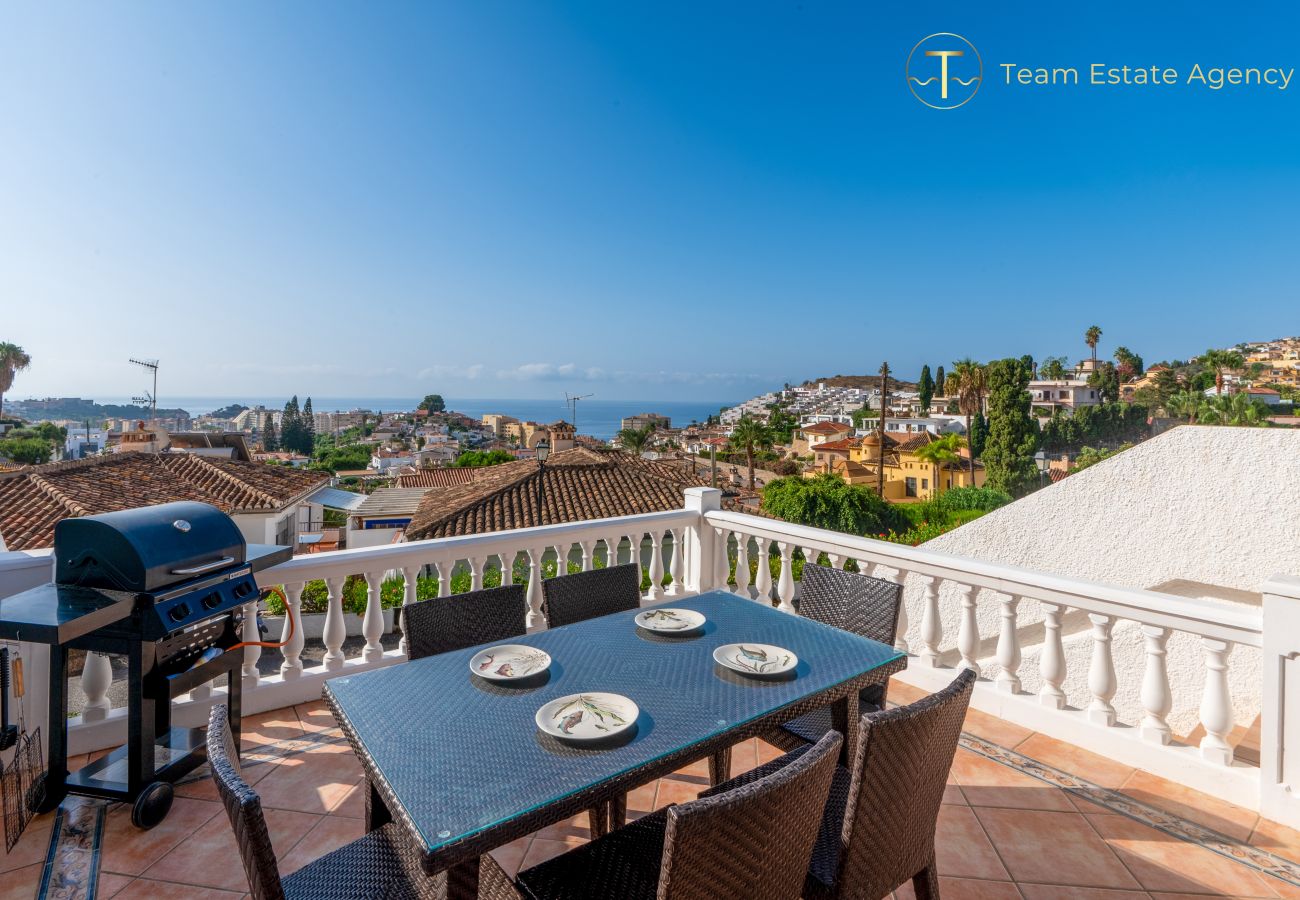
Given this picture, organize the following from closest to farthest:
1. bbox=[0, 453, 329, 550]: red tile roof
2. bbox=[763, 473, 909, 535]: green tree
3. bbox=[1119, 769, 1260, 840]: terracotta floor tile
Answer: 1. bbox=[1119, 769, 1260, 840]: terracotta floor tile
2. bbox=[0, 453, 329, 550]: red tile roof
3. bbox=[763, 473, 909, 535]: green tree

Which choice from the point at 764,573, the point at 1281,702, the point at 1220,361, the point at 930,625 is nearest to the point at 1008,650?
the point at 930,625

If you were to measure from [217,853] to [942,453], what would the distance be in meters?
30.1

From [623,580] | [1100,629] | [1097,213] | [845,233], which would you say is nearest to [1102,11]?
[1100,629]

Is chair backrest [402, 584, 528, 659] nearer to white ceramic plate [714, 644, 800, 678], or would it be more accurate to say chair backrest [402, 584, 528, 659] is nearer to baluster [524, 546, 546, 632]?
white ceramic plate [714, 644, 800, 678]

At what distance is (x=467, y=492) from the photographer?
1309cm

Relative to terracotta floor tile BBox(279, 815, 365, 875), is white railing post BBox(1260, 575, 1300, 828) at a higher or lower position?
higher

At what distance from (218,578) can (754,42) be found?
33.0ft

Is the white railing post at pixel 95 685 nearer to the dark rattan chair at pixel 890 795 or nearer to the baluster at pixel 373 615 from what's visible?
the baluster at pixel 373 615

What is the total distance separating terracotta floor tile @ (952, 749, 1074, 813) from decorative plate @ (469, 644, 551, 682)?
69.9 inches

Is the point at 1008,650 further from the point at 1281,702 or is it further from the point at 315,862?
the point at 315,862

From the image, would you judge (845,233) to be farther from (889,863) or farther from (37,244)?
(889,863)

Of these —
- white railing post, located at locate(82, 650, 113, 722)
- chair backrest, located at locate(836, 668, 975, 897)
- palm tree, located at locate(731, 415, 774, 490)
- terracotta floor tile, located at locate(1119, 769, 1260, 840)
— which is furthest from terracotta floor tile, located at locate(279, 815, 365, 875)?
palm tree, located at locate(731, 415, 774, 490)

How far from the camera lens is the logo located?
643 centimetres

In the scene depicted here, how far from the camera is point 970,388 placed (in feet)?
89.0
